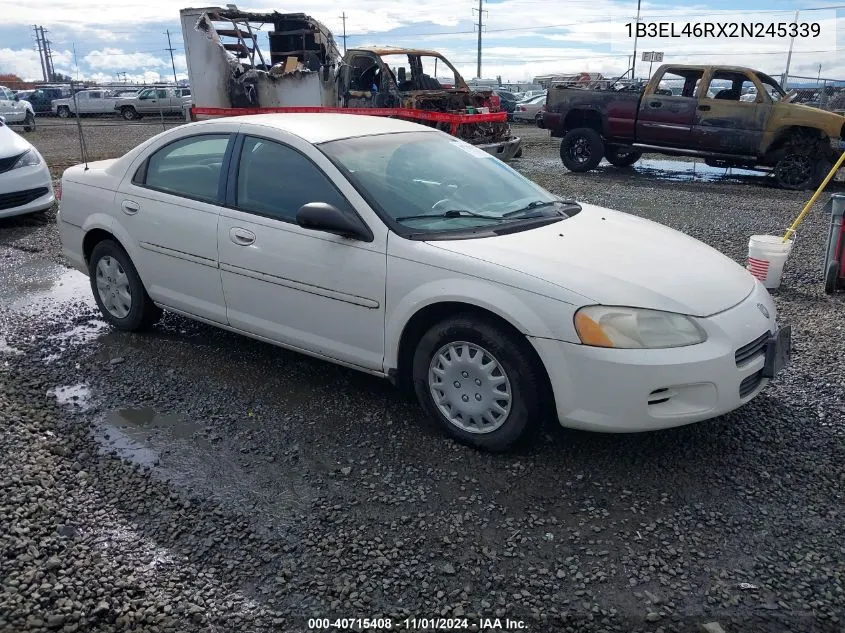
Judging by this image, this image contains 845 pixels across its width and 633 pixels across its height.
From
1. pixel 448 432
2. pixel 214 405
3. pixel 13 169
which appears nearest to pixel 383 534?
pixel 448 432

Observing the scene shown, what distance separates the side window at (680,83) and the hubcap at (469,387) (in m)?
11.0

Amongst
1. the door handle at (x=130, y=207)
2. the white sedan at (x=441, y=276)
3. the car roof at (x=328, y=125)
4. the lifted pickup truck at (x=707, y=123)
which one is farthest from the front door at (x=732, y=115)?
the door handle at (x=130, y=207)

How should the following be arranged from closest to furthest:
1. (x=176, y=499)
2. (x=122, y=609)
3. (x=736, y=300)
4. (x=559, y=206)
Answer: (x=122, y=609) → (x=176, y=499) → (x=736, y=300) → (x=559, y=206)

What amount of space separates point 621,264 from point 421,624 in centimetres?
187

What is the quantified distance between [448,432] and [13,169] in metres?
7.45

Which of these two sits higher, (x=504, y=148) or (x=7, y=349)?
(x=504, y=148)

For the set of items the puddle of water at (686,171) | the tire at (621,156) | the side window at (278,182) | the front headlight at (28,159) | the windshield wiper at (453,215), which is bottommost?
Result: the puddle of water at (686,171)

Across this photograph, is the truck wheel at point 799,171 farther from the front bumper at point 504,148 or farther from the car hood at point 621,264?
the car hood at point 621,264

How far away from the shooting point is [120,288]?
5113 millimetres

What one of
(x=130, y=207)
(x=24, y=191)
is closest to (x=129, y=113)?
(x=24, y=191)

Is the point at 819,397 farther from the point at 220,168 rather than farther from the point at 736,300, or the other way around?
the point at 220,168

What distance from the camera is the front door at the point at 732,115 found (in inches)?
478

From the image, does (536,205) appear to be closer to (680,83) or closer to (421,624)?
(421,624)

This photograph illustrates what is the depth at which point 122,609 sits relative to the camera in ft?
8.37
